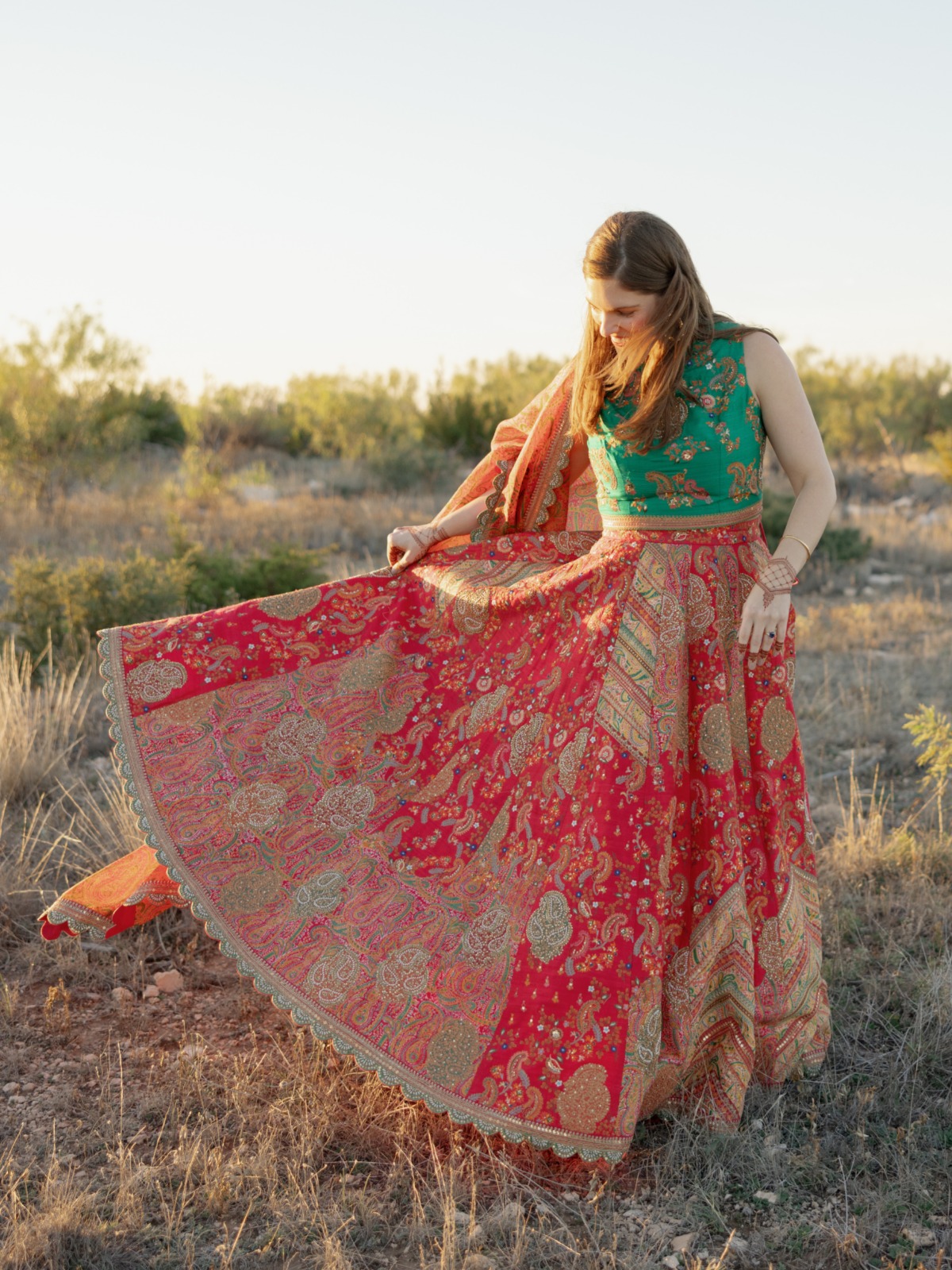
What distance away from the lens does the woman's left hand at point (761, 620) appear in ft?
7.98

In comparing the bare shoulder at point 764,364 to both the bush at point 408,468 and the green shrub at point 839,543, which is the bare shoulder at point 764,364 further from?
the bush at point 408,468

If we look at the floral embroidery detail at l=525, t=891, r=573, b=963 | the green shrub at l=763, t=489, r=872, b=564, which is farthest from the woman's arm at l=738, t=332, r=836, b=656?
the green shrub at l=763, t=489, r=872, b=564

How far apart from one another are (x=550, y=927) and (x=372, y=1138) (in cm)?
66

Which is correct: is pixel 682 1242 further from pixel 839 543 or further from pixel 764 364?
pixel 839 543

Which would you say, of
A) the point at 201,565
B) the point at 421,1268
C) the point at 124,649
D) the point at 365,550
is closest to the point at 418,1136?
the point at 421,1268

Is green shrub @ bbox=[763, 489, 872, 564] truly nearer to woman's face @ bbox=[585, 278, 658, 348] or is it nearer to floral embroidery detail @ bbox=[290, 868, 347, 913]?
woman's face @ bbox=[585, 278, 658, 348]

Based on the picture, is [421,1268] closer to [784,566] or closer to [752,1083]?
[752,1083]

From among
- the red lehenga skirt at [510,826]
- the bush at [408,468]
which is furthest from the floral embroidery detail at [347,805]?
the bush at [408,468]

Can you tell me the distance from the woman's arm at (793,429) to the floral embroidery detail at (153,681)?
151cm

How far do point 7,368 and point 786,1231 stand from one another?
40.0ft

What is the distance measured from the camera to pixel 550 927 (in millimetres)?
2350

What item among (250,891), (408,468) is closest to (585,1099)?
(250,891)

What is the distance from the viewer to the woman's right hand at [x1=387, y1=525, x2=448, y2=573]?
3.04 meters

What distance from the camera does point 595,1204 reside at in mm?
2244
